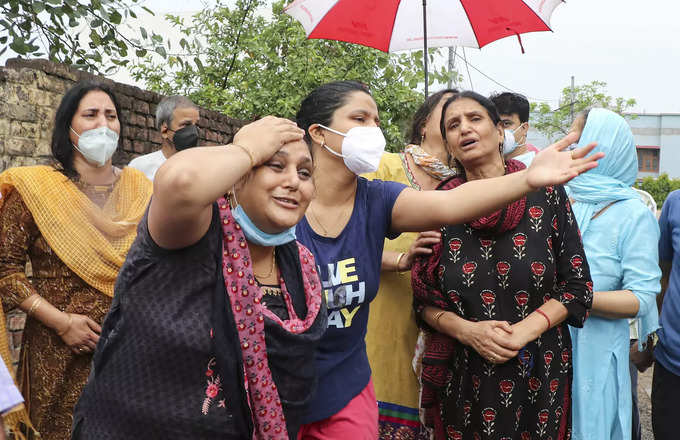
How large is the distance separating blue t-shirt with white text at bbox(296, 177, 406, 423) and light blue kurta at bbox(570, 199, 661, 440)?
1129 mm

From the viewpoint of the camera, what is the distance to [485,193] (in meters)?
1.96

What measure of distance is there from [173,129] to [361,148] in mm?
2478

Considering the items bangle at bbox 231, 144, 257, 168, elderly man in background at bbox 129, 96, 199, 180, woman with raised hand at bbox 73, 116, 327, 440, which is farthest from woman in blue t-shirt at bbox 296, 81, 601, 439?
elderly man in background at bbox 129, 96, 199, 180

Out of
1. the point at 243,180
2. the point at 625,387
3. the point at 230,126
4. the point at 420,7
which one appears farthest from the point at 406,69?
the point at 243,180

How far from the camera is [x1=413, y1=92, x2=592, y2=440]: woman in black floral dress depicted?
2.37 metres

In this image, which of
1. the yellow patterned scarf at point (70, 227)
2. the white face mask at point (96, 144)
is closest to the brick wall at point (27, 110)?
the white face mask at point (96, 144)

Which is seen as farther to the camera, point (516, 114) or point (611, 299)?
point (516, 114)

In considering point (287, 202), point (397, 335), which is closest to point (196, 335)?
point (287, 202)

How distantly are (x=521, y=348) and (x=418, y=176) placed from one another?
1.04 m

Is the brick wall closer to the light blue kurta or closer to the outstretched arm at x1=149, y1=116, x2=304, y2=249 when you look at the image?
the outstretched arm at x1=149, y1=116, x2=304, y2=249

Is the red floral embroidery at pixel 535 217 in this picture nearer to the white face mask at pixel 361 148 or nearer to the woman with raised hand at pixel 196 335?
the white face mask at pixel 361 148

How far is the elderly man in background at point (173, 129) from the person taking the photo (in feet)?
14.1

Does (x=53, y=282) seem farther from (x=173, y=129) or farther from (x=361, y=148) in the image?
(x=173, y=129)

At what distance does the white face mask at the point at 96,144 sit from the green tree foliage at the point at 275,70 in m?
6.23
